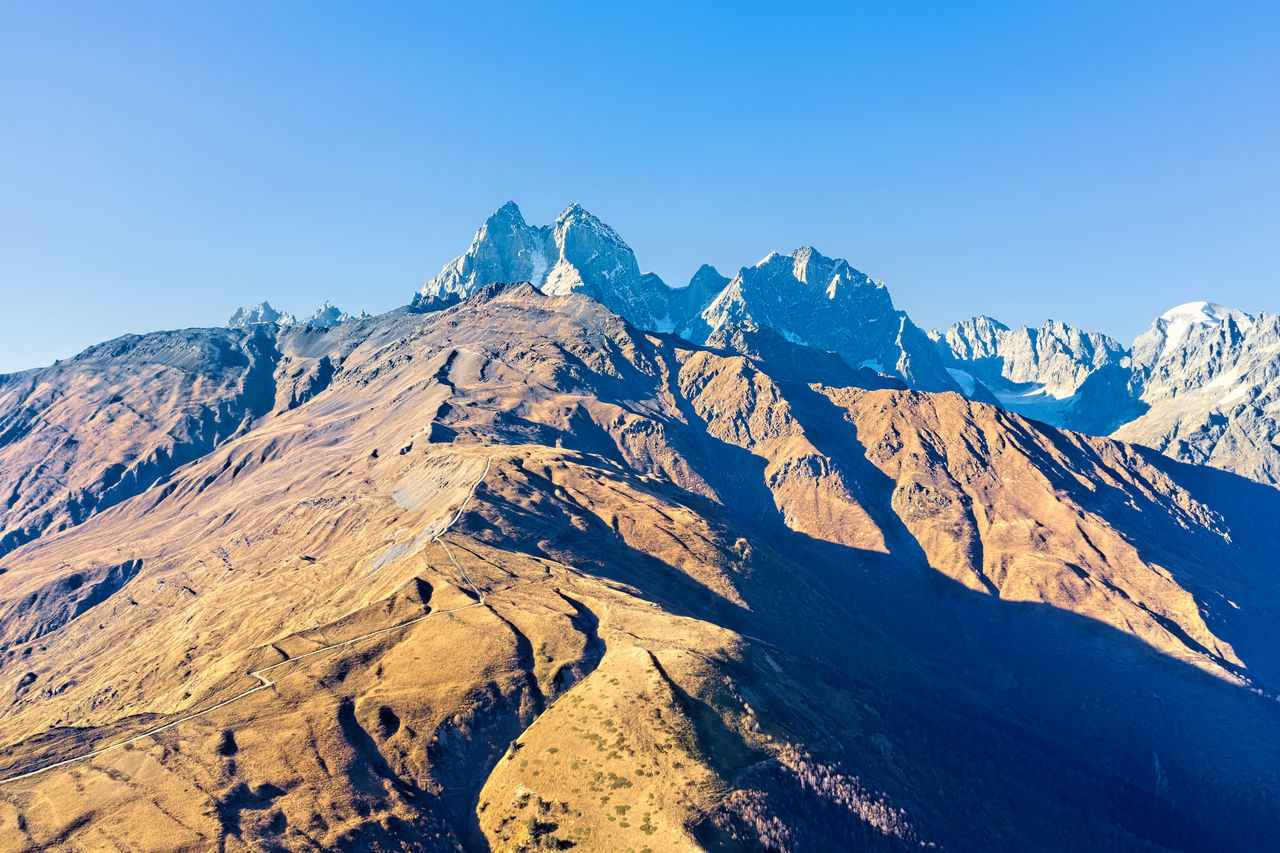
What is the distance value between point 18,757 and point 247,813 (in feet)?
192

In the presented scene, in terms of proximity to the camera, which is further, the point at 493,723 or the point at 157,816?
the point at 493,723

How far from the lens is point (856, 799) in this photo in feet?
556

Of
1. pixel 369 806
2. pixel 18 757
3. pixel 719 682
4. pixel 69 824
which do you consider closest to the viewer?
pixel 69 824

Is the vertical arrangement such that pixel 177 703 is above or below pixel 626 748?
above

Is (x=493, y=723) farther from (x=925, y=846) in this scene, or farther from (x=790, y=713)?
(x=925, y=846)

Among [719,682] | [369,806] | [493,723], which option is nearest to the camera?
[369,806]

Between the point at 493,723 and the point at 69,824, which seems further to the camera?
the point at 493,723

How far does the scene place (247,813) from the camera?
132 m

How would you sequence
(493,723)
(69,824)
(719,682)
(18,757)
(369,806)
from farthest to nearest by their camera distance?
(719,682), (493,723), (18,757), (369,806), (69,824)

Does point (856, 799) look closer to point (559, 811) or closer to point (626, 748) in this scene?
point (626, 748)

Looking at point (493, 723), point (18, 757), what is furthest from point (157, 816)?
point (493, 723)

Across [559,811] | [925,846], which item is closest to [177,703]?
[559,811]

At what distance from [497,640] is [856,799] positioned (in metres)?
89.8

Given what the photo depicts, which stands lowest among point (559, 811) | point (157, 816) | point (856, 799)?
point (856, 799)
